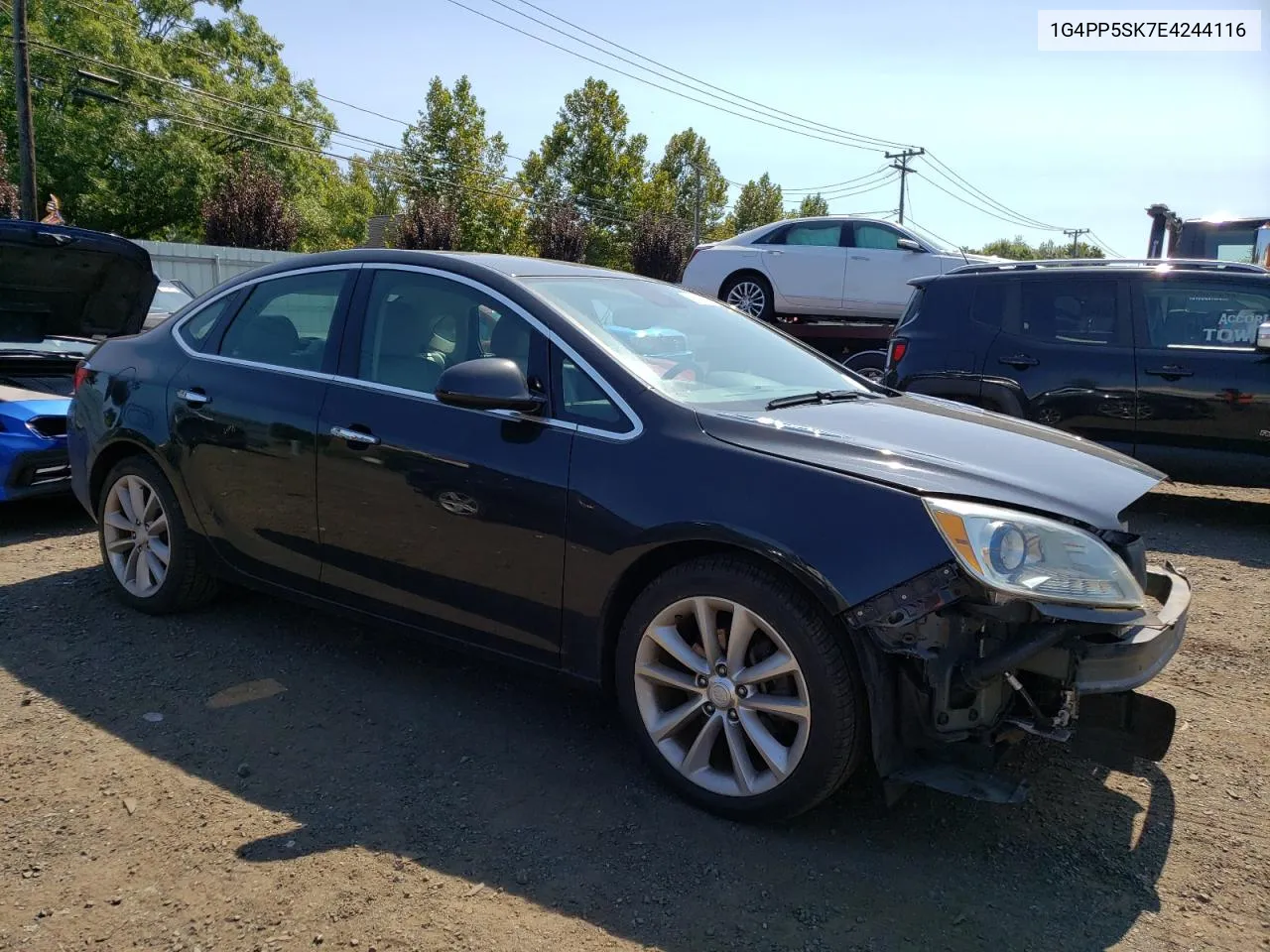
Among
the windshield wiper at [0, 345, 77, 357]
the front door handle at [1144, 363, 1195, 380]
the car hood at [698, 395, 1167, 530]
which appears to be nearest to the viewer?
the car hood at [698, 395, 1167, 530]

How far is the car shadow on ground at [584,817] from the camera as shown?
244 centimetres

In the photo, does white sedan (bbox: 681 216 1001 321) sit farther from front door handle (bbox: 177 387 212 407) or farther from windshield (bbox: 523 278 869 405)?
front door handle (bbox: 177 387 212 407)

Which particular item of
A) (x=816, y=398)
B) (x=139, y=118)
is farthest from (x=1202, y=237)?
(x=139, y=118)

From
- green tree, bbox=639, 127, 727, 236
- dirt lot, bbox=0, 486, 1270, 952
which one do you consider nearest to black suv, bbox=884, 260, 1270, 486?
dirt lot, bbox=0, 486, 1270, 952

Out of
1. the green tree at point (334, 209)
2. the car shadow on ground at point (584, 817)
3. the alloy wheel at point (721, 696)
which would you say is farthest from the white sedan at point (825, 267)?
the green tree at point (334, 209)

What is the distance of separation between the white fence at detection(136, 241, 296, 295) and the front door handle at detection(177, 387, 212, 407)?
20.5 meters

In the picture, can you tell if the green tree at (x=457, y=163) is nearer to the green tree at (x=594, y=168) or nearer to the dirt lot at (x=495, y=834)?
the green tree at (x=594, y=168)

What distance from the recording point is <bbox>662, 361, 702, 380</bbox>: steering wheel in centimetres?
327

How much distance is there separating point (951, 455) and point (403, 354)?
2.04 meters

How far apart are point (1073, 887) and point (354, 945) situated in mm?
1884

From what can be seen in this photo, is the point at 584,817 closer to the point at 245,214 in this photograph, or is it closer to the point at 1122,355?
the point at 1122,355

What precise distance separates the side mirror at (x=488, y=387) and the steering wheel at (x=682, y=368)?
442mm

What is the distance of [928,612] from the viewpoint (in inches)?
97.0

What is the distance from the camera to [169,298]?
38.3ft
